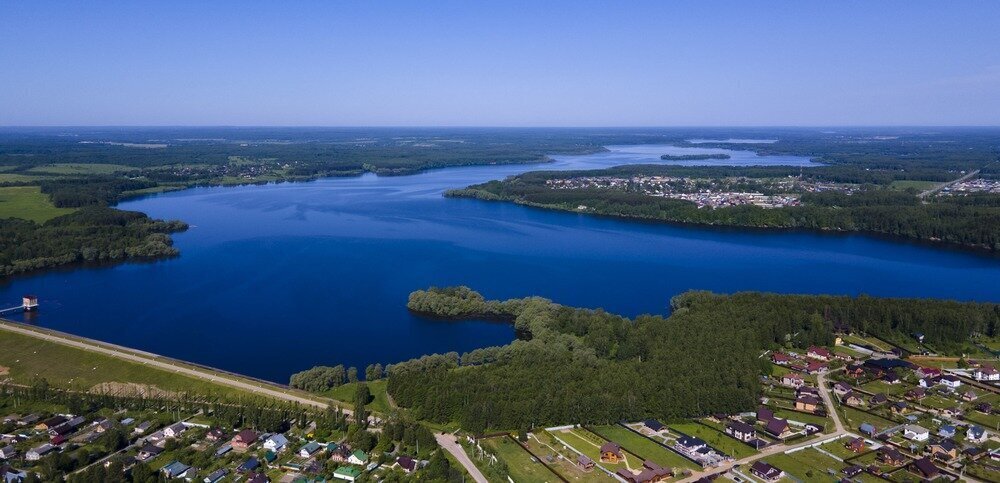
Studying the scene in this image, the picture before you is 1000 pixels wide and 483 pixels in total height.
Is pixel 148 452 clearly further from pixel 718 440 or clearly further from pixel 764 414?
pixel 764 414

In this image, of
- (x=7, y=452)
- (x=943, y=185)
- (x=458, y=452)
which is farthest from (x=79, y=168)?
(x=943, y=185)

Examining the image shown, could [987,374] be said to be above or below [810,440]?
above

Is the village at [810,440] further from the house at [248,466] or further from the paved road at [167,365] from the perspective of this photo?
the paved road at [167,365]

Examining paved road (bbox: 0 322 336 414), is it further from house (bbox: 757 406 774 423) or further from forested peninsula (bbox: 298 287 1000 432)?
house (bbox: 757 406 774 423)

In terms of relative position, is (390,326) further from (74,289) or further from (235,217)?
(235,217)

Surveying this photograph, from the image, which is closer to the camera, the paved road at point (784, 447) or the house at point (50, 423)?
the paved road at point (784, 447)

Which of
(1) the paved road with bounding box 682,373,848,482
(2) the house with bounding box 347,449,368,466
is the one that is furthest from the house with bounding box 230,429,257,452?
(1) the paved road with bounding box 682,373,848,482

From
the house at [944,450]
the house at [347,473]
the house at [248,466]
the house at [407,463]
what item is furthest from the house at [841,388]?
the house at [248,466]
